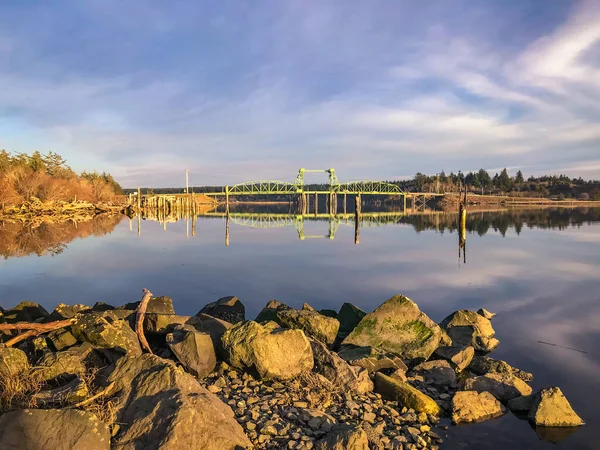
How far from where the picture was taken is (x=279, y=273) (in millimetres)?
22469

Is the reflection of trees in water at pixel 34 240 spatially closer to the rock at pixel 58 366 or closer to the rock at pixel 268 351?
the rock at pixel 58 366

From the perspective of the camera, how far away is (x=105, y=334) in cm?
825

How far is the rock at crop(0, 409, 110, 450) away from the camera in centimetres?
497

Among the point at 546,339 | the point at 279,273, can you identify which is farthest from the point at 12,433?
the point at 279,273

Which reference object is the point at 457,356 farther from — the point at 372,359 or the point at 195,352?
the point at 195,352

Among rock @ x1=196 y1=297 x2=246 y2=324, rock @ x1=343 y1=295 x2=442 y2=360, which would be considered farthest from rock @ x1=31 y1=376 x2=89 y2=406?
rock @ x1=196 y1=297 x2=246 y2=324

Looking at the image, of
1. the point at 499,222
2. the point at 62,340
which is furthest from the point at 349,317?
the point at 499,222

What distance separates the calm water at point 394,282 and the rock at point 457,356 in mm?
1449

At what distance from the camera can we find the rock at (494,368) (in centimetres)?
943

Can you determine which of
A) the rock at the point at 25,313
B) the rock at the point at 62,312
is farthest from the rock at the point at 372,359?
the rock at the point at 25,313

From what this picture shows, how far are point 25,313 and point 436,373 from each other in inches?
432

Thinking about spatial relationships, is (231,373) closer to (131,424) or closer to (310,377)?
(310,377)

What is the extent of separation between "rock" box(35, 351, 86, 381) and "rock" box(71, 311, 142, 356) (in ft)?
2.96

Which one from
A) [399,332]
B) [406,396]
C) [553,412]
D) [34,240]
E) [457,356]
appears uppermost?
[34,240]
